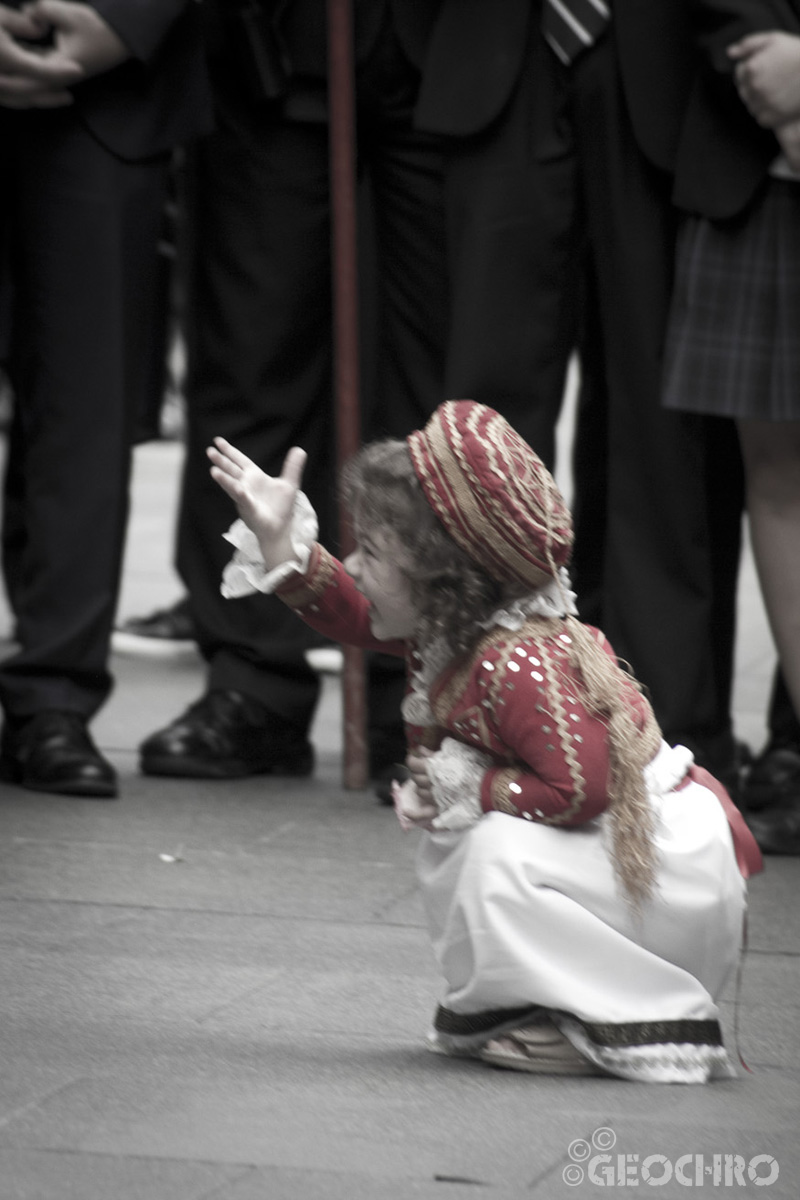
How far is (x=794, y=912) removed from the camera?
3049mm

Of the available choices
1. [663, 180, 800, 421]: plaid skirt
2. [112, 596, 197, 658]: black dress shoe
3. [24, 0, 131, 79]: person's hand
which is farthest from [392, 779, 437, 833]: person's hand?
[112, 596, 197, 658]: black dress shoe

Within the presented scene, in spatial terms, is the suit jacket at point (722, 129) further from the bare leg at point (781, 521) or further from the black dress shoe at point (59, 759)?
the black dress shoe at point (59, 759)

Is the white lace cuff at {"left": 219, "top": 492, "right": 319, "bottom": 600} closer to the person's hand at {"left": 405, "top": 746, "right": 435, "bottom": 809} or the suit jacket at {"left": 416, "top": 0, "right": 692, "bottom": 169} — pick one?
the person's hand at {"left": 405, "top": 746, "right": 435, "bottom": 809}

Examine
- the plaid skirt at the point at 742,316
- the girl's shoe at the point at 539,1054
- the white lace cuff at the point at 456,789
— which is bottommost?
the girl's shoe at the point at 539,1054

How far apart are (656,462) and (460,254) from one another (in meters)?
0.50

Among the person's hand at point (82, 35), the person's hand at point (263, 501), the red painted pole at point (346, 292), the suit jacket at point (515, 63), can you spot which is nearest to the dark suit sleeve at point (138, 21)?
the person's hand at point (82, 35)

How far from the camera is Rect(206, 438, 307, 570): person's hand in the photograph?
2422 millimetres

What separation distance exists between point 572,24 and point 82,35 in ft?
2.74

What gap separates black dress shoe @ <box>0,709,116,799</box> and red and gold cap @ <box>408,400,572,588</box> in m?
1.42

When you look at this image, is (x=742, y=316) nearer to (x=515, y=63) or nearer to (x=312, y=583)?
(x=515, y=63)

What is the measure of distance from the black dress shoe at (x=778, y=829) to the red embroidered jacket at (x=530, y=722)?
1.06m

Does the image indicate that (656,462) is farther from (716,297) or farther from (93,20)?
Answer: (93,20)

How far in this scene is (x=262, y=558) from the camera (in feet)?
8.11

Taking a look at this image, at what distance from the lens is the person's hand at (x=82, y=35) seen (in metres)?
3.52
